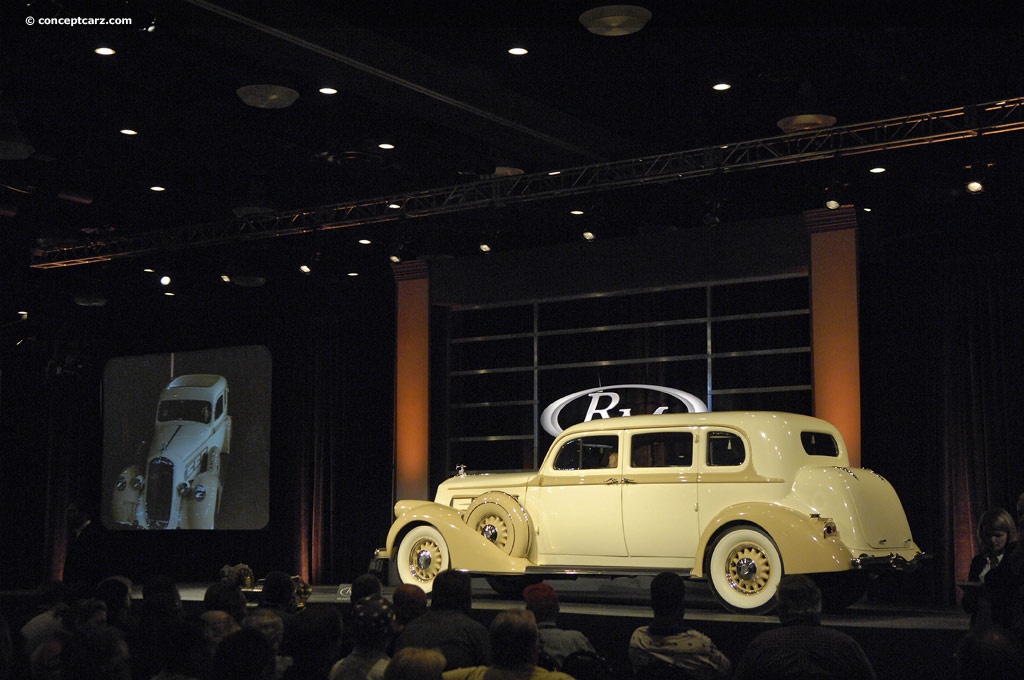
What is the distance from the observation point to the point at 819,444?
9.74 m

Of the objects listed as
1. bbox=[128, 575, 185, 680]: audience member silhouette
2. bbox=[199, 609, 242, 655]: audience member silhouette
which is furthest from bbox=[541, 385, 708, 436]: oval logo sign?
bbox=[199, 609, 242, 655]: audience member silhouette

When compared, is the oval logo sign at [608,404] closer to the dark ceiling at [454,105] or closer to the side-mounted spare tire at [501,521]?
the dark ceiling at [454,105]

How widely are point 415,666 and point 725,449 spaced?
240 inches

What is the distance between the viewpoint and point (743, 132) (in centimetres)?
1095

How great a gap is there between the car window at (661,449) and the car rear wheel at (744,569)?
0.76 meters

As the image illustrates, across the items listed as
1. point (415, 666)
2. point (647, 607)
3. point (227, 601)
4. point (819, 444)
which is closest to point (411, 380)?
point (647, 607)

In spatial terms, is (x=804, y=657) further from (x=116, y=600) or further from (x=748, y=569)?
(x=748, y=569)

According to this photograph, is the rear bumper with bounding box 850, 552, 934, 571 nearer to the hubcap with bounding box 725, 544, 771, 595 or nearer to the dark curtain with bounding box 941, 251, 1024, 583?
the hubcap with bounding box 725, 544, 771, 595

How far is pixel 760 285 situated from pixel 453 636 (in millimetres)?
8665

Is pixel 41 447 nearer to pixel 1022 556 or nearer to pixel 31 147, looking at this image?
pixel 31 147

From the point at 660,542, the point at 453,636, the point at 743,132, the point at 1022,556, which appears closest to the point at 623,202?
the point at 743,132

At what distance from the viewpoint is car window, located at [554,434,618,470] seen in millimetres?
9938

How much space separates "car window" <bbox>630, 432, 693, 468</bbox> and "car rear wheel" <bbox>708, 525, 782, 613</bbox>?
0.76 meters

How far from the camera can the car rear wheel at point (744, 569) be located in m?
8.84
